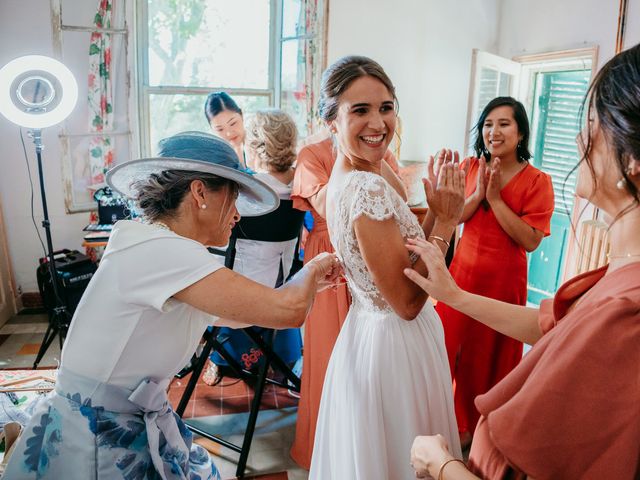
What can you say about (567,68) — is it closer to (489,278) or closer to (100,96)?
(489,278)

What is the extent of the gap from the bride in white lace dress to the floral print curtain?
3162 mm

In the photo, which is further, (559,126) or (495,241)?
(559,126)

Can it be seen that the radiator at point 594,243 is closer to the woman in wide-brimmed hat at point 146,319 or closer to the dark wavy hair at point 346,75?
the dark wavy hair at point 346,75

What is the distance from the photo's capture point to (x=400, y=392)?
53.9 inches

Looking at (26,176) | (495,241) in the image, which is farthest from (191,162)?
(26,176)

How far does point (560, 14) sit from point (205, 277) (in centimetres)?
426

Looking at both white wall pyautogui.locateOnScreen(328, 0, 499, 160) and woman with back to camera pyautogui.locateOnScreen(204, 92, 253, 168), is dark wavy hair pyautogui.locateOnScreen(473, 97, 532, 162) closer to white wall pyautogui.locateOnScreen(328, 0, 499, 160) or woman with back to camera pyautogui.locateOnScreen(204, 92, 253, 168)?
woman with back to camera pyautogui.locateOnScreen(204, 92, 253, 168)

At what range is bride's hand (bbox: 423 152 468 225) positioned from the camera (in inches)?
56.2

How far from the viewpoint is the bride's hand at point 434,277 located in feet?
4.04

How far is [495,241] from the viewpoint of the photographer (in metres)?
2.31

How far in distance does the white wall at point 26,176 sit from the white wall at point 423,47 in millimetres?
2434

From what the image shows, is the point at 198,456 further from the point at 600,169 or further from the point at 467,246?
the point at 467,246

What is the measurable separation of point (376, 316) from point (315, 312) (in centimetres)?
79

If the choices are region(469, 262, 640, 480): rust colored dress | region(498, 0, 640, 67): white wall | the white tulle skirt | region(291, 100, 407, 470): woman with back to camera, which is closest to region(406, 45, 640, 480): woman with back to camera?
region(469, 262, 640, 480): rust colored dress
